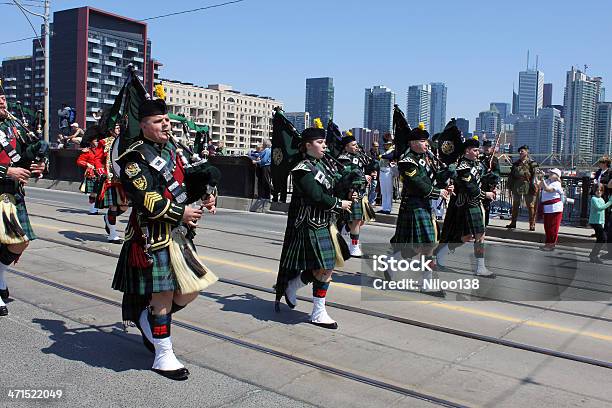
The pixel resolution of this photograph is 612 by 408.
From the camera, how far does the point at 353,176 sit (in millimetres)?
6609

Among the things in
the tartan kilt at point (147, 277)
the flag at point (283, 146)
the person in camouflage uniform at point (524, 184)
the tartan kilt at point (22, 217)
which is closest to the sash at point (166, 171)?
the tartan kilt at point (147, 277)

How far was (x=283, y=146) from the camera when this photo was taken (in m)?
6.72

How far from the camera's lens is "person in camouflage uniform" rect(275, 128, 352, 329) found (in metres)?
6.00

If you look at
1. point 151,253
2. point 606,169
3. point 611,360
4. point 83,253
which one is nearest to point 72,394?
point 151,253

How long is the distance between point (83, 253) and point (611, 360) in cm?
777

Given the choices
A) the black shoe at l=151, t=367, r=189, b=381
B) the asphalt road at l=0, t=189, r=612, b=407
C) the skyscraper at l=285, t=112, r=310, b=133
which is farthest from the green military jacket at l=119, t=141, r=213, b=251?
the skyscraper at l=285, t=112, r=310, b=133

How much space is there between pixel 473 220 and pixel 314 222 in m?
3.48

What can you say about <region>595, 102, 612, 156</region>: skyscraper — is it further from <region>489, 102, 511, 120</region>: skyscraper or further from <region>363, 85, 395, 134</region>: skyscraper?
<region>363, 85, 395, 134</region>: skyscraper

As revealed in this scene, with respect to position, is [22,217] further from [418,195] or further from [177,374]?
[418,195]

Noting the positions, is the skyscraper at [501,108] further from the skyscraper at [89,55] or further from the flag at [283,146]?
the skyscraper at [89,55]

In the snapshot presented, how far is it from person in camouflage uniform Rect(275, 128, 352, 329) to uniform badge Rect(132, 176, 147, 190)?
6.28ft

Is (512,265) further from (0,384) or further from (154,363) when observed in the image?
(0,384)

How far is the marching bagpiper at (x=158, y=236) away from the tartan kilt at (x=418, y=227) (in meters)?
3.51

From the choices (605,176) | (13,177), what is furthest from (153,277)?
(605,176)
